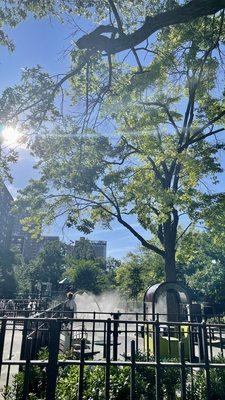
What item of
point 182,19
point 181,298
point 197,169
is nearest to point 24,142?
point 182,19

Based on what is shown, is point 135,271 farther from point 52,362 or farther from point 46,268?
point 46,268

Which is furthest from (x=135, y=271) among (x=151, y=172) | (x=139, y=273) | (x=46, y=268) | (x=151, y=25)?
(x=46, y=268)

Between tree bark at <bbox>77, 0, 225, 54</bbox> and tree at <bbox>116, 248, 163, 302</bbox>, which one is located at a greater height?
tree at <bbox>116, 248, 163, 302</bbox>

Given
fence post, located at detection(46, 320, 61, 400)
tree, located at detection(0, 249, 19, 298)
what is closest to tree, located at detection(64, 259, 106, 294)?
tree, located at detection(0, 249, 19, 298)

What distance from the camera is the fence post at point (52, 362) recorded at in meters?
3.64

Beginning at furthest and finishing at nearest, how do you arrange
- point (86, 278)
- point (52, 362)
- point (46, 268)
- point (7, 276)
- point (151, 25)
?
1. point (46, 268)
2. point (86, 278)
3. point (7, 276)
4. point (151, 25)
5. point (52, 362)

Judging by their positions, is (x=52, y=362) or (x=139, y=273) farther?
(x=139, y=273)

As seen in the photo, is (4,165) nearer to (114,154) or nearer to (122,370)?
(122,370)

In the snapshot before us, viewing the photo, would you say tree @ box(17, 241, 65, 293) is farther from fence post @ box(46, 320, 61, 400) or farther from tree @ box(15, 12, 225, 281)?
fence post @ box(46, 320, 61, 400)

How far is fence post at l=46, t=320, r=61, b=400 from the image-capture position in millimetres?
3643

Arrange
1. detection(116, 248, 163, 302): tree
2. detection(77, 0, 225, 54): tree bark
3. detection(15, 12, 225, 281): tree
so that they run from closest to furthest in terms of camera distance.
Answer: detection(77, 0, 225, 54): tree bark
detection(15, 12, 225, 281): tree
detection(116, 248, 163, 302): tree

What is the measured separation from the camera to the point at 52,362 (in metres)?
3.71

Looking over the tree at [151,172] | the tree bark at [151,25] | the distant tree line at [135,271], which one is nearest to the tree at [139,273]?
the distant tree line at [135,271]

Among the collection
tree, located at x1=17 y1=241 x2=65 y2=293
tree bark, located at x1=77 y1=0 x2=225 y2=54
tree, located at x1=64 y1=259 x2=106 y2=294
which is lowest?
tree bark, located at x1=77 y1=0 x2=225 y2=54
